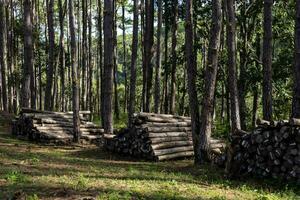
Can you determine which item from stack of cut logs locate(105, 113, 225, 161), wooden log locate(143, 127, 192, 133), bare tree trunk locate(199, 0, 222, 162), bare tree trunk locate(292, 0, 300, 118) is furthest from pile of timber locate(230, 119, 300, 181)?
wooden log locate(143, 127, 192, 133)

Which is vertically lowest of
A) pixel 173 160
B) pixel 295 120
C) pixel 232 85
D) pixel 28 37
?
pixel 173 160

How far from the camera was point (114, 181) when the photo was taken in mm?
10211

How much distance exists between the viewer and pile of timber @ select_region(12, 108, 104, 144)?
1902 centimetres

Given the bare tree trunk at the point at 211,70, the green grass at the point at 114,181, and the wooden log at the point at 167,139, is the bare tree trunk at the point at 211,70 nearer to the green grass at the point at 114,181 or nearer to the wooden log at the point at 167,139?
the green grass at the point at 114,181

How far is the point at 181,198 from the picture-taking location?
28.4 ft

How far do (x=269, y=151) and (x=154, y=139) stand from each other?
4.99 m

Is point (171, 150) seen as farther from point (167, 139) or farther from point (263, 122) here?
point (263, 122)

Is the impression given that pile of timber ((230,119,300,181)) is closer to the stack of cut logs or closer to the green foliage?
the stack of cut logs

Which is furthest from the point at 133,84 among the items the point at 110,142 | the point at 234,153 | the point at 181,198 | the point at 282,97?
the point at 181,198

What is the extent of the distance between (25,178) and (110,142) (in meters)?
7.67

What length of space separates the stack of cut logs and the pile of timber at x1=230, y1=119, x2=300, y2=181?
2589 mm

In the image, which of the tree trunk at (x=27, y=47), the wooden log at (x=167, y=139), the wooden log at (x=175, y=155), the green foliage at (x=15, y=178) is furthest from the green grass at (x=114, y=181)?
the tree trunk at (x=27, y=47)

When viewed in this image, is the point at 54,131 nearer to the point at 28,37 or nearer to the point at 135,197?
the point at 28,37

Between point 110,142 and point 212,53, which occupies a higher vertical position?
point 212,53
